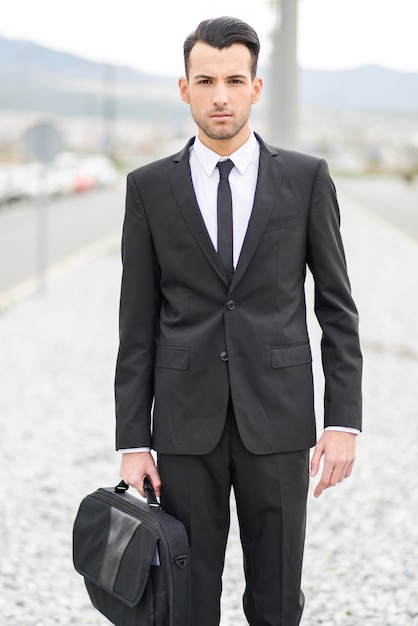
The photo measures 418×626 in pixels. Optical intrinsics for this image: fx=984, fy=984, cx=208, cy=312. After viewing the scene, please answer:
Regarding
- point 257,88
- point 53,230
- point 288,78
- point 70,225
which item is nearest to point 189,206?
point 257,88

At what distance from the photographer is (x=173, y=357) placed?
2426 mm

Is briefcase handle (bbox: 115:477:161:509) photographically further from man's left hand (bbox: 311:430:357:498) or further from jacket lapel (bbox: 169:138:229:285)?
jacket lapel (bbox: 169:138:229:285)

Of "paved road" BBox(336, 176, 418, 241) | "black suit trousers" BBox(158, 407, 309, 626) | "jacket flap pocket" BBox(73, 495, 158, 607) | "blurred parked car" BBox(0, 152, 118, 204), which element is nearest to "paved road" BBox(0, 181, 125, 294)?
"blurred parked car" BBox(0, 152, 118, 204)

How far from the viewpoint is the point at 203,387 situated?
2.42 meters

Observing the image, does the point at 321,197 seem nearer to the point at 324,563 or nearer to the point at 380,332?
the point at 324,563

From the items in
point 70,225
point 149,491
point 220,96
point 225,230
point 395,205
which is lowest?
point 149,491

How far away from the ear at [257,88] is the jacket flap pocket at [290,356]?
2.00 feet

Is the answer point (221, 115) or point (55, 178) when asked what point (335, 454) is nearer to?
point (221, 115)

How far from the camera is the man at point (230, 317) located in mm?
2367

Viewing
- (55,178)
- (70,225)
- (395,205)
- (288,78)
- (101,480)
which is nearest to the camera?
(101,480)

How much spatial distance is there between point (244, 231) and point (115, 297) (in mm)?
10207

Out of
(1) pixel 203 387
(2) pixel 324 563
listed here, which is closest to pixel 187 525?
(1) pixel 203 387

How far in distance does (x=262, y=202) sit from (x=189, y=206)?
0.18 meters

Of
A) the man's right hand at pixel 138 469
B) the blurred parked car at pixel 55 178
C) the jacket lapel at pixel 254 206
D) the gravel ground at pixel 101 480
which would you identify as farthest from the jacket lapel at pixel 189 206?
the blurred parked car at pixel 55 178
